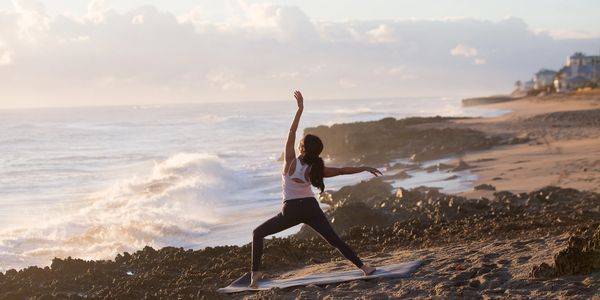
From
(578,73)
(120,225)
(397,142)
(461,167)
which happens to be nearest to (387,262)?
(120,225)

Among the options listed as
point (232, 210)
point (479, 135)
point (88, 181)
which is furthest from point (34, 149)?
point (232, 210)

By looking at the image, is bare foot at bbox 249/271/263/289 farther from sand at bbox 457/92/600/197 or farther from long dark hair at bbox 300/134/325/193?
sand at bbox 457/92/600/197

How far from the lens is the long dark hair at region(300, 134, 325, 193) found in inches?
261

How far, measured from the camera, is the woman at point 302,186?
6641mm

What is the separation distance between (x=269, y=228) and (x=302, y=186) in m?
0.55

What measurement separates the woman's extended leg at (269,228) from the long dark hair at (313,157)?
477 millimetres

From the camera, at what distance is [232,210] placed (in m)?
17.0

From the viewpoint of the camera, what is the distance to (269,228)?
702 centimetres

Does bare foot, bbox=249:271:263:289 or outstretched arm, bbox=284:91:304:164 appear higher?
outstretched arm, bbox=284:91:304:164

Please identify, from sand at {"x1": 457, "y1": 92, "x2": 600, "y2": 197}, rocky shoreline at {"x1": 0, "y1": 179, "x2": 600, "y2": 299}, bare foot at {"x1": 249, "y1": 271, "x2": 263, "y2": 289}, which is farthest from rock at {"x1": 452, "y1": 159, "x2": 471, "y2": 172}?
bare foot at {"x1": 249, "y1": 271, "x2": 263, "y2": 289}

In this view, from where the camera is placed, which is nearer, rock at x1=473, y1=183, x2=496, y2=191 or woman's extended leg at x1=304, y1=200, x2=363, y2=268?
woman's extended leg at x1=304, y1=200, x2=363, y2=268

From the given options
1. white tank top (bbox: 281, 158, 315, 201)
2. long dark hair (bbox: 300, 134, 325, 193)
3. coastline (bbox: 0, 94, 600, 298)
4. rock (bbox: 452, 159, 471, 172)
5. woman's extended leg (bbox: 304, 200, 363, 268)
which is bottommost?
coastline (bbox: 0, 94, 600, 298)

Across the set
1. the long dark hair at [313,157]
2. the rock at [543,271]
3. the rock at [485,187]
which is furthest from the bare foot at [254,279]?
the rock at [485,187]

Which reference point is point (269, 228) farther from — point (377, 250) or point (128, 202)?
point (128, 202)
